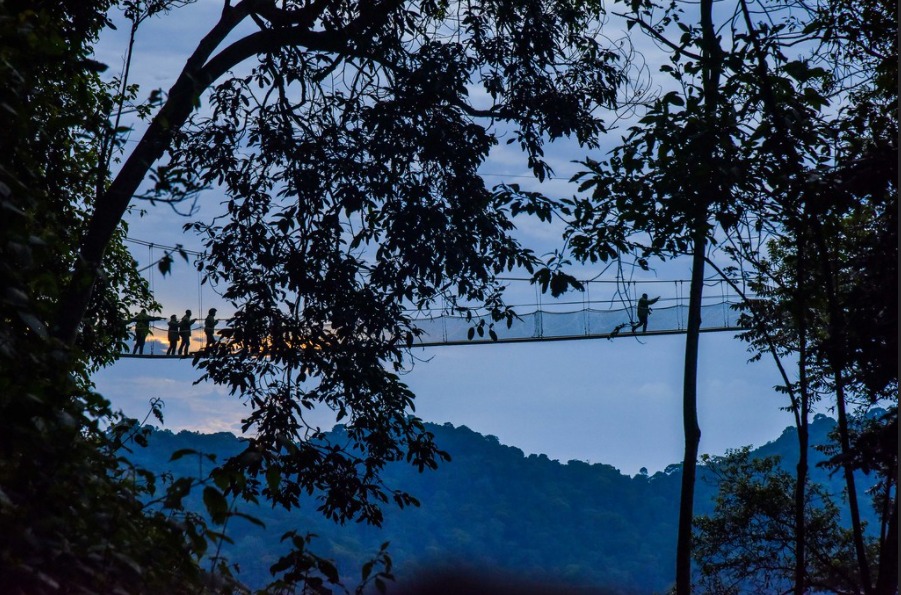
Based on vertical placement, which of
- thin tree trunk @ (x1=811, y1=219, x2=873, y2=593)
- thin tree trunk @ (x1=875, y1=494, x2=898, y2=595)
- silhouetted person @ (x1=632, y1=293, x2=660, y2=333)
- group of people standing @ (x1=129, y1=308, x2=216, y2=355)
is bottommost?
thin tree trunk @ (x1=875, y1=494, x2=898, y2=595)

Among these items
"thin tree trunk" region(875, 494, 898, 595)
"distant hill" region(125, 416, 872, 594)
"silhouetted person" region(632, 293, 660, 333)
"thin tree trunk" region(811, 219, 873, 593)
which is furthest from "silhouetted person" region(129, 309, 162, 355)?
"distant hill" region(125, 416, 872, 594)

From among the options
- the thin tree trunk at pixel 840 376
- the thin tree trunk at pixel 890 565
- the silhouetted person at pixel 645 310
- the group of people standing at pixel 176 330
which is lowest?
the thin tree trunk at pixel 890 565

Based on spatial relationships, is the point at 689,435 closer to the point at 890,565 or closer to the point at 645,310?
the point at 645,310

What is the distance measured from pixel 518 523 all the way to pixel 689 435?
35.6 meters

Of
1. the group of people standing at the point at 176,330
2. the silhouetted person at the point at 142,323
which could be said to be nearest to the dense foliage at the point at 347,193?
the silhouetted person at the point at 142,323

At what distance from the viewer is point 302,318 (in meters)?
4.50

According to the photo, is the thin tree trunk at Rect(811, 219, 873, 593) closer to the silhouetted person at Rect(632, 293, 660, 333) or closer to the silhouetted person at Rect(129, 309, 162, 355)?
the silhouetted person at Rect(632, 293, 660, 333)

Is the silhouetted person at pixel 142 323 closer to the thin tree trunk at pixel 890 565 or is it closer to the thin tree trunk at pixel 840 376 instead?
the thin tree trunk at pixel 840 376

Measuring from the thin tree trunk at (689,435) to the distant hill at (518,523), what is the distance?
27204 mm

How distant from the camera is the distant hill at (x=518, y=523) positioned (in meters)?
33.6

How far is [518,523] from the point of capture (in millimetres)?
38844

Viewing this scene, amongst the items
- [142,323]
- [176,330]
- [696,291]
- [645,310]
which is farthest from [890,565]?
[176,330]

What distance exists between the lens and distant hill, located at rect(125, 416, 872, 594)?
3359 cm

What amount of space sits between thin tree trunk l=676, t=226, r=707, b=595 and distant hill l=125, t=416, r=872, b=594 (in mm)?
27204
